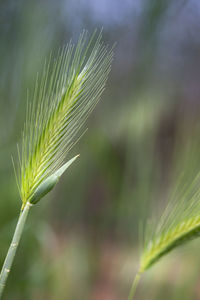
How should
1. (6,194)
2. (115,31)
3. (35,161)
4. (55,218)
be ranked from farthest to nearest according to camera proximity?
(55,218), (115,31), (6,194), (35,161)

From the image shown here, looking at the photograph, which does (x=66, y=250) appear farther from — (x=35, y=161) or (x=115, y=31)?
(x=35, y=161)

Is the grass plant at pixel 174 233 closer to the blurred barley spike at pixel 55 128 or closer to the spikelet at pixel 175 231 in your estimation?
the spikelet at pixel 175 231

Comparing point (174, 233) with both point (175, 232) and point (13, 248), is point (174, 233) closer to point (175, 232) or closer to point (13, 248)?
point (175, 232)

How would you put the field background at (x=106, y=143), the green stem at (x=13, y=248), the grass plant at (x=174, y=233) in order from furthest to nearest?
1. the field background at (x=106, y=143)
2. the grass plant at (x=174, y=233)
3. the green stem at (x=13, y=248)

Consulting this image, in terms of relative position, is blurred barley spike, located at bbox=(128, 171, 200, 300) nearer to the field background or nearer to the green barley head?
the green barley head

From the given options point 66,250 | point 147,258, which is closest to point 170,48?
point 66,250

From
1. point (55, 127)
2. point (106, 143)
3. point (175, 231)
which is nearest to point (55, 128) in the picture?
point (55, 127)

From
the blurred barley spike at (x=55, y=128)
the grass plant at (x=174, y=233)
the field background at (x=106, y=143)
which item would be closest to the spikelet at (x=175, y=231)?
the grass plant at (x=174, y=233)

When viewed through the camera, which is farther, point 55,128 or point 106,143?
point 106,143

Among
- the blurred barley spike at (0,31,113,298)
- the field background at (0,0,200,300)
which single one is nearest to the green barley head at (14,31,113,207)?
the blurred barley spike at (0,31,113,298)
